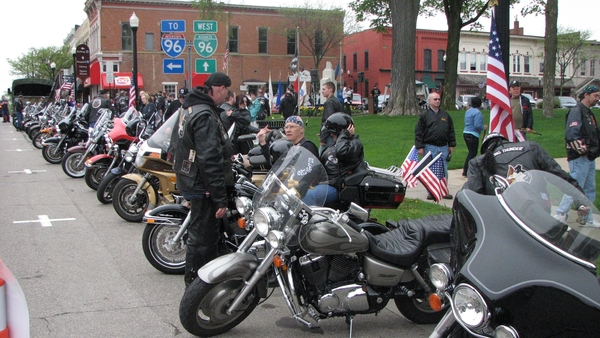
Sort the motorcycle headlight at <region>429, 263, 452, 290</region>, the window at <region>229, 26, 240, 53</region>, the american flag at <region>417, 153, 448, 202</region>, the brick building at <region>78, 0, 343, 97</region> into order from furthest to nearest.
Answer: the window at <region>229, 26, 240, 53</region>, the brick building at <region>78, 0, 343, 97</region>, the american flag at <region>417, 153, 448, 202</region>, the motorcycle headlight at <region>429, 263, 452, 290</region>

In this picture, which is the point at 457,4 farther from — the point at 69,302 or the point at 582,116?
the point at 69,302

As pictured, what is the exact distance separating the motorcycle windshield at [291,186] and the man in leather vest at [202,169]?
695mm

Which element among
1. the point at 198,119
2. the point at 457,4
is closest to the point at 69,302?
the point at 198,119

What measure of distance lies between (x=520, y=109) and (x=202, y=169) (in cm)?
714

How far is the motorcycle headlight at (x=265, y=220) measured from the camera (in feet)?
13.6

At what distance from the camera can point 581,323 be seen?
2432 mm

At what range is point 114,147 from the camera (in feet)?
34.3

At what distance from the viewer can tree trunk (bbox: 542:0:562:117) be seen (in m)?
23.8

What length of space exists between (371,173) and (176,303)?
2.30 metres

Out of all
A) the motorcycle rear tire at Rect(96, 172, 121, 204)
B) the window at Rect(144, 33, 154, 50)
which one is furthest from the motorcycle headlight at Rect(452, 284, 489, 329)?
the window at Rect(144, 33, 154, 50)

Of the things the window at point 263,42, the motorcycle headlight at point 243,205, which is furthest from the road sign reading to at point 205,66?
the window at point 263,42

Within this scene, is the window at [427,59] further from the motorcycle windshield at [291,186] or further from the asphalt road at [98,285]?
the motorcycle windshield at [291,186]

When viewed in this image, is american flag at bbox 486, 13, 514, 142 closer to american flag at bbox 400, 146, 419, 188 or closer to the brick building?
american flag at bbox 400, 146, 419, 188

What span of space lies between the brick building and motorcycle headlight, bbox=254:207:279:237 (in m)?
47.4
